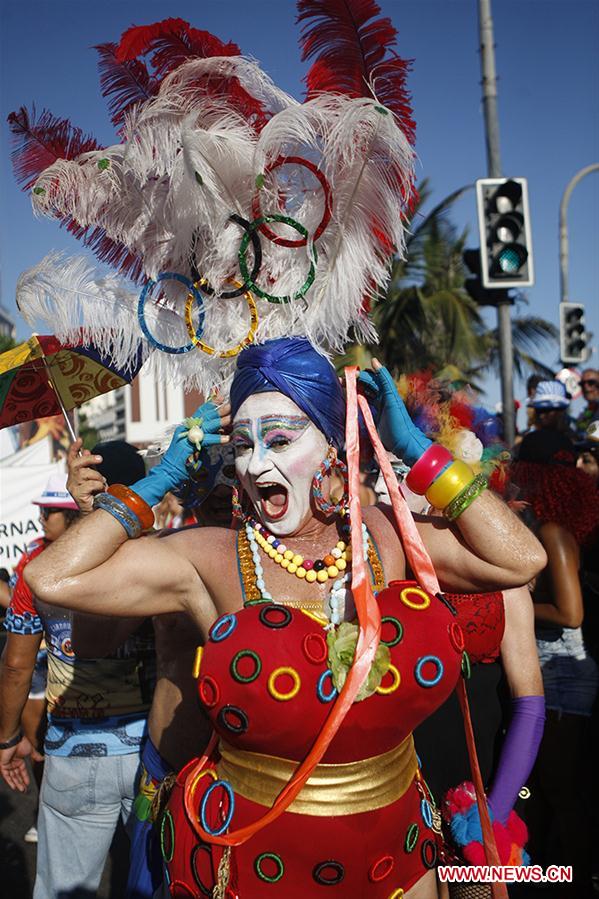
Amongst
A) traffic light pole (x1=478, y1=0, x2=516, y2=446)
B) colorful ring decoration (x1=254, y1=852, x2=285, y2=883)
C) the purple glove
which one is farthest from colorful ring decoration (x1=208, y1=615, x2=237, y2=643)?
traffic light pole (x1=478, y1=0, x2=516, y2=446)

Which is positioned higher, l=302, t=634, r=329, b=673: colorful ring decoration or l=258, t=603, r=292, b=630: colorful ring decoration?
l=258, t=603, r=292, b=630: colorful ring decoration

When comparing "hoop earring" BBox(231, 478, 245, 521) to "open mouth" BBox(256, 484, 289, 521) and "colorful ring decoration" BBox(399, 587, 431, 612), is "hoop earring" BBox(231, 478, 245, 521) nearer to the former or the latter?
"open mouth" BBox(256, 484, 289, 521)

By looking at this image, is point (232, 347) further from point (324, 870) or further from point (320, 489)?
point (324, 870)

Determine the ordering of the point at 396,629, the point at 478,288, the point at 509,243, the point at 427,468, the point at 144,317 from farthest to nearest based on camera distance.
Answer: the point at 478,288
the point at 509,243
the point at 144,317
the point at 427,468
the point at 396,629

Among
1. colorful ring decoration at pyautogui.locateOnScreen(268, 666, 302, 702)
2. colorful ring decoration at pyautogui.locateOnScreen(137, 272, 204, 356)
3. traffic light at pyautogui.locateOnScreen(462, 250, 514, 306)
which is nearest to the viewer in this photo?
colorful ring decoration at pyautogui.locateOnScreen(268, 666, 302, 702)

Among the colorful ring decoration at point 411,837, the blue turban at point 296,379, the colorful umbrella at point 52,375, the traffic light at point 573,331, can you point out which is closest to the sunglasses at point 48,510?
the colorful umbrella at point 52,375

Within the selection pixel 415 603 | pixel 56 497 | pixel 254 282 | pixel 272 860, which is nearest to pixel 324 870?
pixel 272 860

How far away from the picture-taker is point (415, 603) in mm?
1859

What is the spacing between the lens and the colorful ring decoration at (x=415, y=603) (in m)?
1.85

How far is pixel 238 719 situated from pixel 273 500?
1.86ft

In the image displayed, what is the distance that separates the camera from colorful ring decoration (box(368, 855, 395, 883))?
1802 millimetres

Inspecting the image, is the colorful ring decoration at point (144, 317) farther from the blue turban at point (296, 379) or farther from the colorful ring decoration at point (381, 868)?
the colorful ring decoration at point (381, 868)

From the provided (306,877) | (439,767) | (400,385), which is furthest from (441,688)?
(439,767)

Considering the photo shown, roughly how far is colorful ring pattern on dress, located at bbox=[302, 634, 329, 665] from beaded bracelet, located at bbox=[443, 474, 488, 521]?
482 mm
